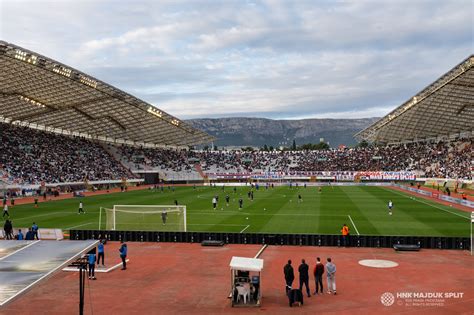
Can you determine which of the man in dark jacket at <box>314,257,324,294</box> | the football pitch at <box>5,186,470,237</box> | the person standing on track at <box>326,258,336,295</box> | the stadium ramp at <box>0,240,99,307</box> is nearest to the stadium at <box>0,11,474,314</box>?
the stadium ramp at <box>0,240,99,307</box>

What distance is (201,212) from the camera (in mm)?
44969

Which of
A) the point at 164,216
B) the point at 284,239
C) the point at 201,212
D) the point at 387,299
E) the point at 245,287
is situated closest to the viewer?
the point at 245,287

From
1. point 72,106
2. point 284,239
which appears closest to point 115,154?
point 72,106

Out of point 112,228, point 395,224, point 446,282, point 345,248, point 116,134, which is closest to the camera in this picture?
point 446,282

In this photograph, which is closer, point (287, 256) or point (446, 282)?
point (446, 282)

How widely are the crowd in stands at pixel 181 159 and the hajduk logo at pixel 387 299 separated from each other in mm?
60254

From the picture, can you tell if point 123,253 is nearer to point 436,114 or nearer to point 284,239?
point 284,239

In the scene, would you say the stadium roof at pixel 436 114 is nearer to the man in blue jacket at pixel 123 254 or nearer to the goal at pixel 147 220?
the goal at pixel 147 220

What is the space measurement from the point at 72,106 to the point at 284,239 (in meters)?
56.9

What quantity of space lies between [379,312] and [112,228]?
23035mm

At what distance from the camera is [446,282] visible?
1992cm

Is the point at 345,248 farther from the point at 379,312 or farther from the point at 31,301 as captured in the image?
the point at 31,301

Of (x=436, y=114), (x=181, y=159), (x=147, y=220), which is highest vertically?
(x=436, y=114)

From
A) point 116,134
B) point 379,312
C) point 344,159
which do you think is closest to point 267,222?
point 379,312
